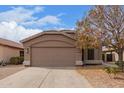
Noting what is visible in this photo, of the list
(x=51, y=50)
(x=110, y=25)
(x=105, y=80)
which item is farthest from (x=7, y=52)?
(x=105, y=80)

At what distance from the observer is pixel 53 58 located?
2875cm

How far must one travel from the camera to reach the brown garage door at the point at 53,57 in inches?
1131

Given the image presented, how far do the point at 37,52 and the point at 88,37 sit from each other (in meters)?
8.50

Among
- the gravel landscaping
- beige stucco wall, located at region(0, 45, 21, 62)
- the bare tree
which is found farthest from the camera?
beige stucco wall, located at region(0, 45, 21, 62)

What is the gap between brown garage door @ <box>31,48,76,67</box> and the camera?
28.7m

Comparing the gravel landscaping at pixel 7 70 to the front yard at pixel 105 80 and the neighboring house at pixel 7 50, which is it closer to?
the front yard at pixel 105 80

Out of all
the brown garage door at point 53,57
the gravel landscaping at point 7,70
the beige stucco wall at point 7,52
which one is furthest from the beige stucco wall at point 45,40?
the beige stucco wall at point 7,52

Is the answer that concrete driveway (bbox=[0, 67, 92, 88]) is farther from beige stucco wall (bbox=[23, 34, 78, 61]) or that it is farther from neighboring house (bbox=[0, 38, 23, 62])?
neighboring house (bbox=[0, 38, 23, 62])

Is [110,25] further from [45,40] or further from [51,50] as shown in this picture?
[45,40]

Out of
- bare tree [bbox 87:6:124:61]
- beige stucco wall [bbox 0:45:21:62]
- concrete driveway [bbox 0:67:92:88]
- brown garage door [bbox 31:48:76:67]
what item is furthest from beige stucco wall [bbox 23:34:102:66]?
concrete driveway [bbox 0:67:92:88]
